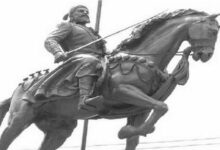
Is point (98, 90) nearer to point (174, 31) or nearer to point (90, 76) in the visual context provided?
point (90, 76)

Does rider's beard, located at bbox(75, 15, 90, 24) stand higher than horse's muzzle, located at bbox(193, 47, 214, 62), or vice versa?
rider's beard, located at bbox(75, 15, 90, 24)

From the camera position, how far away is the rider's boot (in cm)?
1292

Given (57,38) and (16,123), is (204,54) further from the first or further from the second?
(16,123)

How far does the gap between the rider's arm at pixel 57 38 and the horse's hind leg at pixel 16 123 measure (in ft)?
2.72

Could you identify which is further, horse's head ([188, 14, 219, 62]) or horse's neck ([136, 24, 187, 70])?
horse's neck ([136, 24, 187, 70])

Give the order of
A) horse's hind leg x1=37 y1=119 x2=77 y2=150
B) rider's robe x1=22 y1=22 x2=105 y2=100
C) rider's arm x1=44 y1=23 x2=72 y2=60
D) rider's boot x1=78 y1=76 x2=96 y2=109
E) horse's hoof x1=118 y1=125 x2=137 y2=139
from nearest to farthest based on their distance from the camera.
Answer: horse's hoof x1=118 y1=125 x2=137 y2=139 → rider's boot x1=78 y1=76 x2=96 y2=109 → rider's robe x1=22 y1=22 x2=105 y2=100 → rider's arm x1=44 y1=23 x2=72 y2=60 → horse's hind leg x1=37 y1=119 x2=77 y2=150

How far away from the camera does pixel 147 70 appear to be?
→ 42.8ft

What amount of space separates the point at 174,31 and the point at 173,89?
73 cm

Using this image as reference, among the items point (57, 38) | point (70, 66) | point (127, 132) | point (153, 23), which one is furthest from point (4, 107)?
point (153, 23)

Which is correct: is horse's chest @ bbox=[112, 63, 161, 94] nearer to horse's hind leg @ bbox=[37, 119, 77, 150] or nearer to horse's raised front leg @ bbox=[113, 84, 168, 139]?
horse's raised front leg @ bbox=[113, 84, 168, 139]

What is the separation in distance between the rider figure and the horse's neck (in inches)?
27.2

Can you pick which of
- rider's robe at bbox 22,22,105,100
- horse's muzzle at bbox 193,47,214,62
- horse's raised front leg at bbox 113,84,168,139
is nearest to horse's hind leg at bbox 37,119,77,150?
rider's robe at bbox 22,22,105,100

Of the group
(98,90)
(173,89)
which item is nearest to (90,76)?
(98,90)

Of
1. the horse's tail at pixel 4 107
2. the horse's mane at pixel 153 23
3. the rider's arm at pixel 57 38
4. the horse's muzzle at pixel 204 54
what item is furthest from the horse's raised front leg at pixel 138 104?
the horse's tail at pixel 4 107
